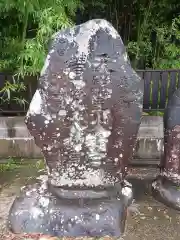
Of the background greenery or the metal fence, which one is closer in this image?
the background greenery

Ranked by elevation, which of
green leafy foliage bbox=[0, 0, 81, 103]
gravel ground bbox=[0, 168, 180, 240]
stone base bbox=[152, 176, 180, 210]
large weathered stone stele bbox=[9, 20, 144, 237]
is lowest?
gravel ground bbox=[0, 168, 180, 240]

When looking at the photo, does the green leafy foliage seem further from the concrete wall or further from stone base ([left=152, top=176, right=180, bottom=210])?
stone base ([left=152, top=176, right=180, bottom=210])

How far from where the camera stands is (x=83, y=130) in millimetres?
2898

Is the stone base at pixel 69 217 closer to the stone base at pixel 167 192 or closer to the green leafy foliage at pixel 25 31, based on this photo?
the stone base at pixel 167 192


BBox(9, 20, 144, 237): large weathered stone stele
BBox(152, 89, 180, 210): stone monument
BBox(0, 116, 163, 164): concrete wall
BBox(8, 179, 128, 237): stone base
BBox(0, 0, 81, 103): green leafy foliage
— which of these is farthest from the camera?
BBox(0, 0, 81, 103): green leafy foliage

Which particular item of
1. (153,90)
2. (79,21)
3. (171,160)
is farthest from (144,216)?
(79,21)

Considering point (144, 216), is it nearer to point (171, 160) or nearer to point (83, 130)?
point (171, 160)

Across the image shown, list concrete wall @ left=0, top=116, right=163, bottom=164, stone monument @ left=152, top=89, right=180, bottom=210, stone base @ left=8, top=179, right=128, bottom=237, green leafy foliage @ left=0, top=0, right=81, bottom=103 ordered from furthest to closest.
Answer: green leafy foliage @ left=0, top=0, right=81, bottom=103 < concrete wall @ left=0, top=116, right=163, bottom=164 < stone monument @ left=152, top=89, right=180, bottom=210 < stone base @ left=8, top=179, right=128, bottom=237

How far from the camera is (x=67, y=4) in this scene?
5.38 metres

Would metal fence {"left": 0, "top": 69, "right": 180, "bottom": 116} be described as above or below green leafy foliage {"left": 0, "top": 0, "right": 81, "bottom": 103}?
below

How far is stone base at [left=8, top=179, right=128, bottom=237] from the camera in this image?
9.51ft

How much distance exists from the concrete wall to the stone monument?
3.59 ft

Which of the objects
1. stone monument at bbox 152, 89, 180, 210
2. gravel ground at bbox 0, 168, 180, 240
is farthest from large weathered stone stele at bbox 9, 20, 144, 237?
stone monument at bbox 152, 89, 180, 210

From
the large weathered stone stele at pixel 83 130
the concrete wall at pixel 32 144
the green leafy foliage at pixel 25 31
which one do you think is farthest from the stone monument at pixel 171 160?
the green leafy foliage at pixel 25 31
